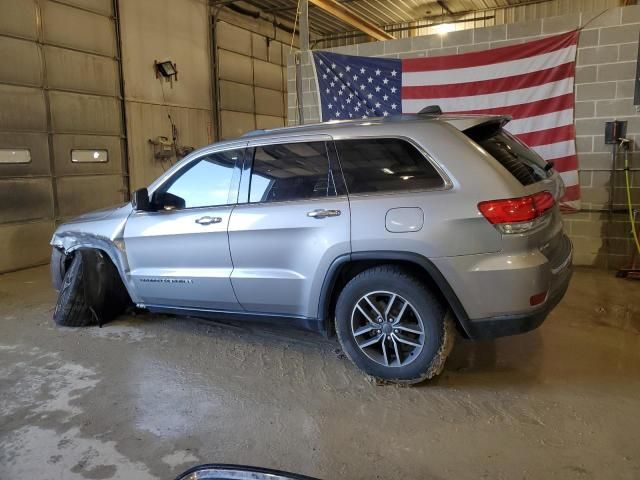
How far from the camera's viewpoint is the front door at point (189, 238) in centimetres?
A: 397

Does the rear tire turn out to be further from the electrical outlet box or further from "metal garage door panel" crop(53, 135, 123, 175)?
"metal garage door panel" crop(53, 135, 123, 175)

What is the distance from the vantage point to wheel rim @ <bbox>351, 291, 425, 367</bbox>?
3342 millimetres

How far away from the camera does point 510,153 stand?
344cm

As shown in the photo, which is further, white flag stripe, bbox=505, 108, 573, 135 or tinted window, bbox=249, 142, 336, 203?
white flag stripe, bbox=505, 108, 573, 135

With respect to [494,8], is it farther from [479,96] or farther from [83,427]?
[83,427]

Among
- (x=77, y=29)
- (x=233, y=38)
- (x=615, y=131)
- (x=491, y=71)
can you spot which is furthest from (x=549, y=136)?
(x=233, y=38)

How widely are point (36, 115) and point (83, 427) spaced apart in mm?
6463

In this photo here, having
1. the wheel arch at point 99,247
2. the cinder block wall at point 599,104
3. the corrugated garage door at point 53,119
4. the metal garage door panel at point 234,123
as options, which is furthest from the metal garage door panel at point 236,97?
the wheel arch at point 99,247

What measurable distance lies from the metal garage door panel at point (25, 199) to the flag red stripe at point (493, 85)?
5553 millimetres

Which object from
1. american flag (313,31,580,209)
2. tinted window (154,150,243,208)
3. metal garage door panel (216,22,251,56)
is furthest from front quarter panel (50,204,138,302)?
metal garage door panel (216,22,251,56)

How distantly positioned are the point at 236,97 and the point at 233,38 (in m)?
1.38

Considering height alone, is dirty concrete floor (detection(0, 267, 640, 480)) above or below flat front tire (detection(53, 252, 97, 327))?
below

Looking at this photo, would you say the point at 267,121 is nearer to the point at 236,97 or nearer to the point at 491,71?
the point at 236,97

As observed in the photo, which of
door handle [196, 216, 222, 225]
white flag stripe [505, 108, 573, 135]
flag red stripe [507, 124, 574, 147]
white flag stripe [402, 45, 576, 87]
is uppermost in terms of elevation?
white flag stripe [402, 45, 576, 87]
